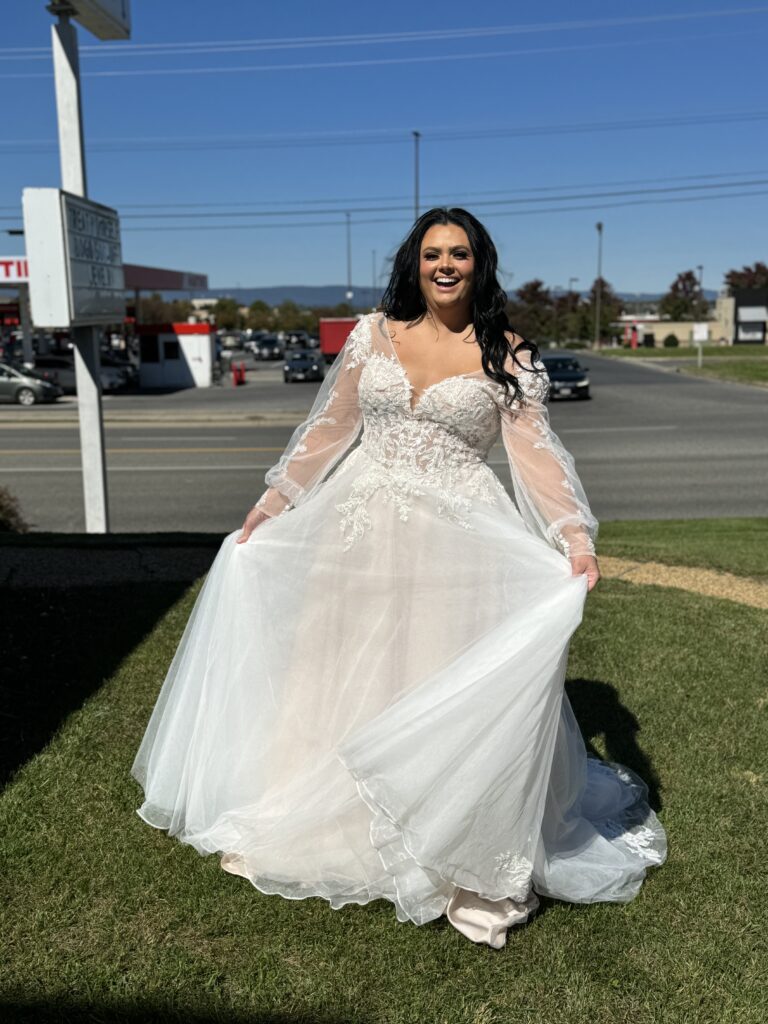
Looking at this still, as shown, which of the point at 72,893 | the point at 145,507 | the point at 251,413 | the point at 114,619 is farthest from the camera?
the point at 251,413

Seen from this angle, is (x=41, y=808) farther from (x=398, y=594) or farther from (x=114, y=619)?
(x=114, y=619)

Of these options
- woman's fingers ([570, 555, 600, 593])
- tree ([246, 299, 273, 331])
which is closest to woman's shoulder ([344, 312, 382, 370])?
woman's fingers ([570, 555, 600, 593])

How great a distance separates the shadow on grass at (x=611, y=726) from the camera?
4.30m

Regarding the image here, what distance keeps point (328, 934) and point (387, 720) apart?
70cm

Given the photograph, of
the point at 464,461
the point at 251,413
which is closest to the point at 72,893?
the point at 464,461

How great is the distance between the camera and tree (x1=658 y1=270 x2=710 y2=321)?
3762 inches

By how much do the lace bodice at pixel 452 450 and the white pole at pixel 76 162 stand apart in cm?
622

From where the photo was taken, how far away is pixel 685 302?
96312 millimetres

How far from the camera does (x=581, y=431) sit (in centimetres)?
2205

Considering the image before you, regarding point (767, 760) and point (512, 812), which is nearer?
point (512, 812)

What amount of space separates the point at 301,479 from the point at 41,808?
160cm

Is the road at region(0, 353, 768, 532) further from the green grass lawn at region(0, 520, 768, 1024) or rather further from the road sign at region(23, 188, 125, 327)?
the green grass lawn at region(0, 520, 768, 1024)

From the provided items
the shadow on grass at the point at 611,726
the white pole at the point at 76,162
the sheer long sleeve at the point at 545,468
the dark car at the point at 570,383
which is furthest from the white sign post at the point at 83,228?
the dark car at the point at 570,383

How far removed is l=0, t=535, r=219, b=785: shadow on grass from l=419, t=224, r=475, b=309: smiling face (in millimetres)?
2587
